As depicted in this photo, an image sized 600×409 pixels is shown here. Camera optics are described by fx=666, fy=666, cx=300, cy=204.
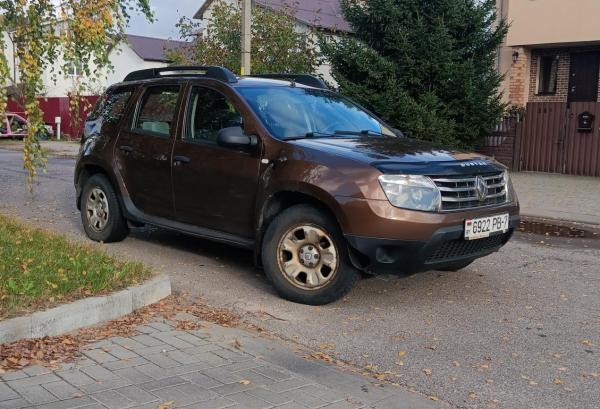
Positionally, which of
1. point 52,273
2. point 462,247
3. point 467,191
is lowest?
point 52,273

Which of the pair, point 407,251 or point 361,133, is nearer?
point 407,251

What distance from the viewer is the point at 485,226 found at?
17.7 ft

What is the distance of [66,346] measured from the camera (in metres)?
4.30

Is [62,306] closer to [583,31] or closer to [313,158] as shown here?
[313,158]

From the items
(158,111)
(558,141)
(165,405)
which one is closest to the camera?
(165,405)

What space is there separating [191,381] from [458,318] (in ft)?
7.79

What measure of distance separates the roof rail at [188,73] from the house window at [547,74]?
14.8 meters

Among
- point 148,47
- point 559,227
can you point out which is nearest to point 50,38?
point 559,227

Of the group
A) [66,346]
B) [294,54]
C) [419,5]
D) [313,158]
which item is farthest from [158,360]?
[294,54]

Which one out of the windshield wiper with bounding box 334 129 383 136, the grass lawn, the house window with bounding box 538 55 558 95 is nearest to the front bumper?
the windshield wiper with bounding box 334 129 383 136

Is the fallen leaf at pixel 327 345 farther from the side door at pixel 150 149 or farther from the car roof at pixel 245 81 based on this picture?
the car roof at pixel 245 81

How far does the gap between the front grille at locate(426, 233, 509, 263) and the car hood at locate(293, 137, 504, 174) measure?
564 millimetres

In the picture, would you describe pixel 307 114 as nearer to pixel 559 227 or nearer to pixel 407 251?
pixel 407 251

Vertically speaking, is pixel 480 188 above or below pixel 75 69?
below
